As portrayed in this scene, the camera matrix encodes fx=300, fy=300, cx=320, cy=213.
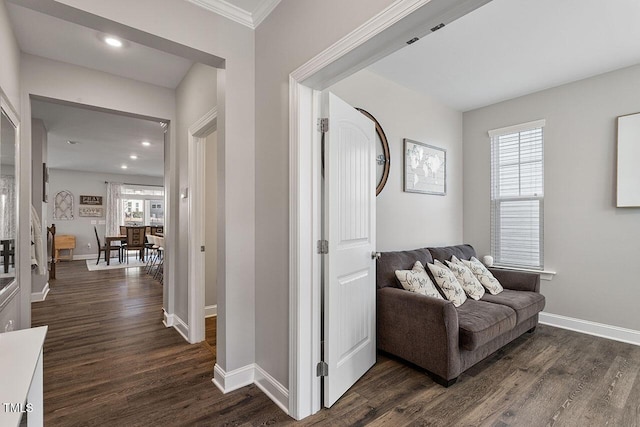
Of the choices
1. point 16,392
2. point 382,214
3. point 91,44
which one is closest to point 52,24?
point 91,44

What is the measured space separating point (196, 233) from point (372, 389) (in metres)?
2.10

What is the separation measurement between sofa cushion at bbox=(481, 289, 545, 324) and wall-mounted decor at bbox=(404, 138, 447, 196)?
137 centimetres

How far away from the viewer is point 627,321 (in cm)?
297

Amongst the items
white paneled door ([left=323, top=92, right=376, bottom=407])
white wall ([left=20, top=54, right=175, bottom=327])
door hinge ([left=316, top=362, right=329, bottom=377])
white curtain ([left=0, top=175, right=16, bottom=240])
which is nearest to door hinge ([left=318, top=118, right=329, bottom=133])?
white paneled door ([left=323, top=92, right=376, bottom=407])

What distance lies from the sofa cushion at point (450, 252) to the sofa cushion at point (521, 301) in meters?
0.56

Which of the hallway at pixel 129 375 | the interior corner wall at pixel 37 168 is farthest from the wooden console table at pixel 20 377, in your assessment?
the interior corner wall at pixel 37 168

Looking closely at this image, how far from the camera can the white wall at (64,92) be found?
8.92 ft

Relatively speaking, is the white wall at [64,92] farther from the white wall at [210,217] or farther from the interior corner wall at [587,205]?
the interior corner wall at [587,205]

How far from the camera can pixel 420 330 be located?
2.31m

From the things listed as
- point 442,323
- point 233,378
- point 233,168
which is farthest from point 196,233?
point 442,323

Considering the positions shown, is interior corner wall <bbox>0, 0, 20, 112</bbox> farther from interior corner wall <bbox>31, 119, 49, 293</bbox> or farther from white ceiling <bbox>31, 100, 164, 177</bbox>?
interior corner wall <bbox>31, 119, 49, 293</bbox>

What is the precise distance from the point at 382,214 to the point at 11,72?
131 inches

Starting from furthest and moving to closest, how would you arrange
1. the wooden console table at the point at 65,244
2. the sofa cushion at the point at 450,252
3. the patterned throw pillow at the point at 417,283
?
the wooden console table at the point at 65,244 < the sofa cushion at the point at 450,252 < the patterned throw pillow at the point at 417,283

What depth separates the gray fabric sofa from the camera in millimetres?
2162
